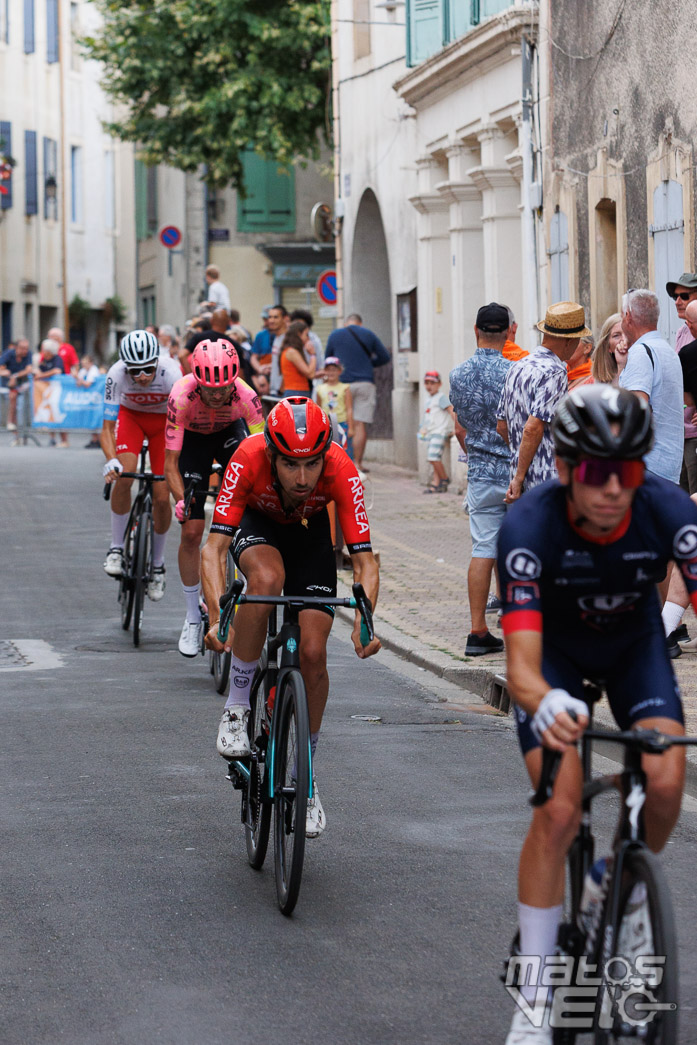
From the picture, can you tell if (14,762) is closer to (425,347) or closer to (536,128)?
(536,128)

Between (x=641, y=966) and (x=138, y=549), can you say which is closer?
(x=641, y=966)

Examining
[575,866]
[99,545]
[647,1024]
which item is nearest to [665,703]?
[575,866]

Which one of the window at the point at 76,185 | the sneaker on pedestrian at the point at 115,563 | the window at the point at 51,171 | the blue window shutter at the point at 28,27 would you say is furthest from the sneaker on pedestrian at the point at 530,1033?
the window at the point at 76,185

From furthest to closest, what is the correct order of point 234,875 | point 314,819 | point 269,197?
1. point 269,197
2. point 234,875
3. point 314,819

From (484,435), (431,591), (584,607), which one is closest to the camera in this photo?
(584,607)

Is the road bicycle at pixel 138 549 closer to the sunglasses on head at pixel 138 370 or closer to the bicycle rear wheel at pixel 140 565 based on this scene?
the bicycle rear wheel at pixel 140 565

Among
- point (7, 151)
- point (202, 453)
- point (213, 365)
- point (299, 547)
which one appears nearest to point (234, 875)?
point (299, 547)

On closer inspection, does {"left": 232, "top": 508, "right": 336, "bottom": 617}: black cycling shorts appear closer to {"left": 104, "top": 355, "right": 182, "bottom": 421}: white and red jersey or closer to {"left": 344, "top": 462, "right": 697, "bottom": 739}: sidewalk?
{"left": 344, "top": 462, "right": 697, "bottom": 739}: sidewalk

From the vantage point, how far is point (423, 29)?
77.5 ft

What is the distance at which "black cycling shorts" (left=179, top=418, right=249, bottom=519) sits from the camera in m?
10.4

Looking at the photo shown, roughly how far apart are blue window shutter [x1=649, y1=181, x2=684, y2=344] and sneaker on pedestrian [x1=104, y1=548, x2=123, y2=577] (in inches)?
200

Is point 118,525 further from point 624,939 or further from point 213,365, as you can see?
point 624,939

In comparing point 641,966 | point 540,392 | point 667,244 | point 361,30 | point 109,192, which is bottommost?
point 641,966

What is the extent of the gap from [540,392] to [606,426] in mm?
5689
